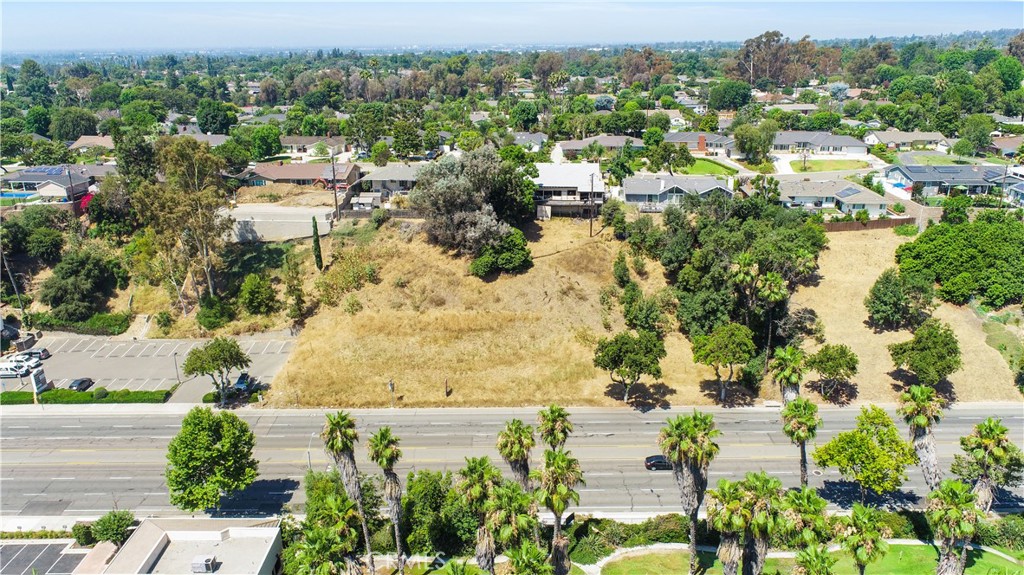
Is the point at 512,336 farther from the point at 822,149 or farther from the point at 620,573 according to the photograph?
the point at 822,149

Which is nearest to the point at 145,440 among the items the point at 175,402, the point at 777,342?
the point at 175,402

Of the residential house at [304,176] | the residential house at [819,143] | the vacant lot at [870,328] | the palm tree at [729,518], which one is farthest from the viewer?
the residential house at [819,143]

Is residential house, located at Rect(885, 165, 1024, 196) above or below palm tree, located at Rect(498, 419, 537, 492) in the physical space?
above

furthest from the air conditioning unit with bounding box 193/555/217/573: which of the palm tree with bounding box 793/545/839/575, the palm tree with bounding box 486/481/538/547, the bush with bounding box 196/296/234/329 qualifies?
the bush with bounding box 196/296/234/329

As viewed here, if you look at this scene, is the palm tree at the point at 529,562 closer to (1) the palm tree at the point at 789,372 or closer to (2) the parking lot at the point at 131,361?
(1) the palm tree at the point at 789,372

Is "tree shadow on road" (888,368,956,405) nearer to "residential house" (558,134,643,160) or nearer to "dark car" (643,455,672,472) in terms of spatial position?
"dark car" (643,455,672,472)

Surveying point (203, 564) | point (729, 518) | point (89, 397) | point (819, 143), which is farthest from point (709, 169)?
point (203, 564)

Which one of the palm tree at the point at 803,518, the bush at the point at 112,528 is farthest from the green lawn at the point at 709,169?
the bush at the point at 112,528
